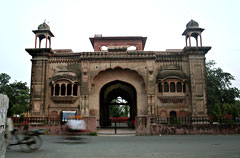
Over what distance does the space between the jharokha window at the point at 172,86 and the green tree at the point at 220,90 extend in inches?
481

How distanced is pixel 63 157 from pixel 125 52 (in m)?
16.2

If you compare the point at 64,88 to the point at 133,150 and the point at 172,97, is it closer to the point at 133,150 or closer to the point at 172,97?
the point at 172,97

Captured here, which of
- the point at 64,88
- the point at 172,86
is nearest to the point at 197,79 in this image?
the point at 172,86

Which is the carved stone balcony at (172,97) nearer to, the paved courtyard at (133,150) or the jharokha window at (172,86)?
the jharokha window at (172,86)

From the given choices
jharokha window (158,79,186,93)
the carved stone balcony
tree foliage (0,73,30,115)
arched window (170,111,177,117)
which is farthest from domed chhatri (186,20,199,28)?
tree foliage (0,73,30,115)

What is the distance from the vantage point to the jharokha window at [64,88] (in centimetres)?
2116

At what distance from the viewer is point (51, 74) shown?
71.7 ft

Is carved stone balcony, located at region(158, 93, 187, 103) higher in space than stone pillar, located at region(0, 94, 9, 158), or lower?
higher

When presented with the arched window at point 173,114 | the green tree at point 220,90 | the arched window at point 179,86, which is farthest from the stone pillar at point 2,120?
the green tree at point 220,90

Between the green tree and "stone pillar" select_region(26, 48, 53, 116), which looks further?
the green tree

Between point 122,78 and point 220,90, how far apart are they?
19.1 metres

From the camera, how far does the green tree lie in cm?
3177

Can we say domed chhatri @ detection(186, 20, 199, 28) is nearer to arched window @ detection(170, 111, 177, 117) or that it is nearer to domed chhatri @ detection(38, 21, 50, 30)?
arched window @ detection(170, 111, 177, 117)

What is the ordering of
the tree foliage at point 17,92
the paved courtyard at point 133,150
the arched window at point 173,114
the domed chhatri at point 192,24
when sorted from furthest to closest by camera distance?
the tree foliage at point 17,92
the domed chhatri at point 192,24
the arched window at point 173,114
the paved courtyard at point 133,150
